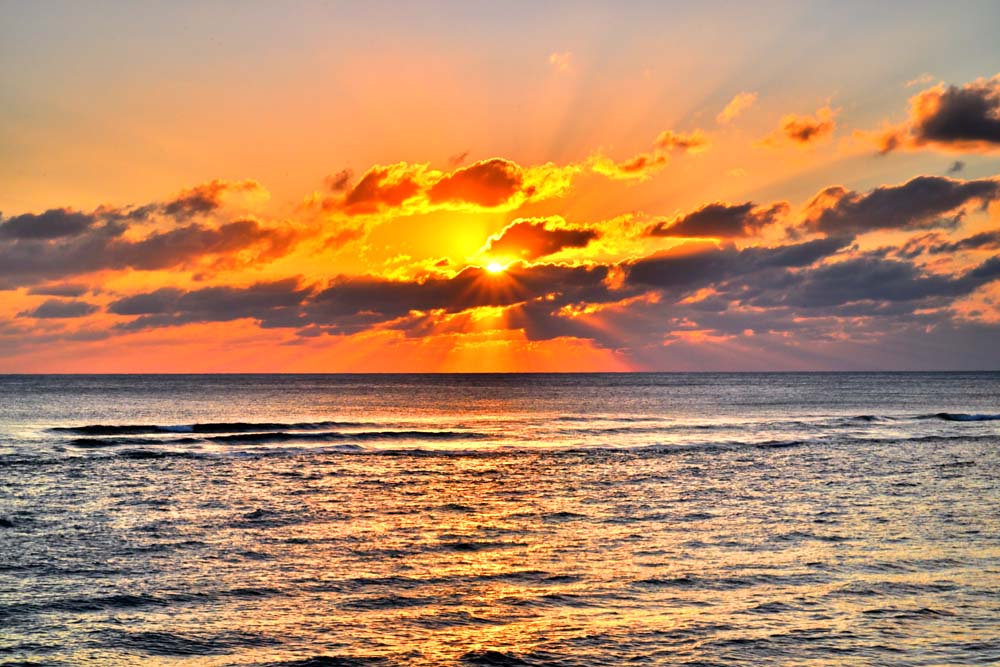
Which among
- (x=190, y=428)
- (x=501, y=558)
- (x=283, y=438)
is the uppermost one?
(x=501, y=558)

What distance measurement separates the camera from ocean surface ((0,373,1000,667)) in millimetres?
16328

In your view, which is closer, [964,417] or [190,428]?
[190,428]

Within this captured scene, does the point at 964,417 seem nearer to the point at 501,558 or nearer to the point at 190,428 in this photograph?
the point at 190,428

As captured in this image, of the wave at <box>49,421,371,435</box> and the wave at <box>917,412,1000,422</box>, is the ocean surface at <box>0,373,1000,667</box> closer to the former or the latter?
the wave at <box>49,421,371,435</box>

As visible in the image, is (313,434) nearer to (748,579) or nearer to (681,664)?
(748,579)

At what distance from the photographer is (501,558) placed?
931 inches

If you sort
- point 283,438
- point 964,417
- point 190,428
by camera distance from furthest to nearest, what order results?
point 964,417 < point 190,428 < point 283,438

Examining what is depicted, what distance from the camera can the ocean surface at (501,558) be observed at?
16328 mm

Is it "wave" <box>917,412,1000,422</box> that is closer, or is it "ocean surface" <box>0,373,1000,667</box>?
"ocean surface" <box>0,373,1000,667</box>

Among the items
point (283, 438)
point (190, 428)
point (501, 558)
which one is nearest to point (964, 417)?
point (283, 438)

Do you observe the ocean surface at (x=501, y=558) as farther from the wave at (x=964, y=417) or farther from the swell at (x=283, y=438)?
the wave at (x=964, y=417)

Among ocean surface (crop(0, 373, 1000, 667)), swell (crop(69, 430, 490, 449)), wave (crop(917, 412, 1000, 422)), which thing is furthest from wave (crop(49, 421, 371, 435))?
wave (crop(917, 412, 1000, 422))

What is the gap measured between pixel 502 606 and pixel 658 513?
1366 cm

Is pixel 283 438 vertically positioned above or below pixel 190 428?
Answer: below
